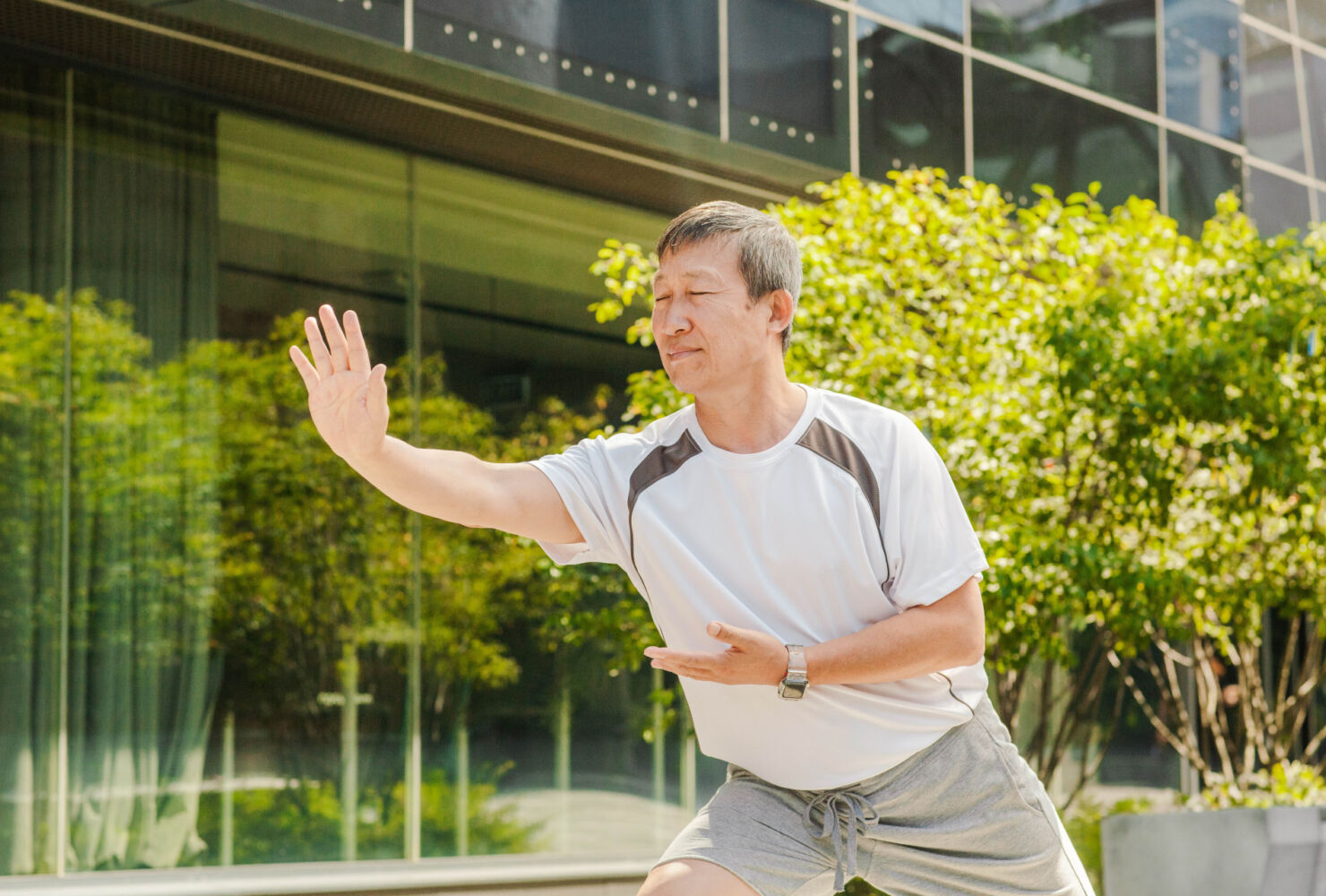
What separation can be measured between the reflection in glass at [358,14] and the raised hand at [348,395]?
13.4ft

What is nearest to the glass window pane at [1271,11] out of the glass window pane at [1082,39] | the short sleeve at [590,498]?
the glass window pane at [1082,39]

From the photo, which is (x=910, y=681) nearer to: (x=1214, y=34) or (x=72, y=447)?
(x=72, y=447)

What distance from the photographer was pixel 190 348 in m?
6.93

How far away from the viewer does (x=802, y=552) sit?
2787 mm

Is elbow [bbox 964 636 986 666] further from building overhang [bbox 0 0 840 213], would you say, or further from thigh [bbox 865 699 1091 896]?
building overhang [bbox 0 0 840 213]

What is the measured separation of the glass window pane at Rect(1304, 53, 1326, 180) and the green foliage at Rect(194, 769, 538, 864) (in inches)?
385

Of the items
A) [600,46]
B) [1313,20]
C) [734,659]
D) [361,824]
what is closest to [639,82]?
[600,46]

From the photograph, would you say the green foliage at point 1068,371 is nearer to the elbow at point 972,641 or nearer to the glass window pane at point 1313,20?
the elbow at point 972,641

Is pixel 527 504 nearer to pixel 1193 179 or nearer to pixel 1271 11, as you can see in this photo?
pixel 1193 179

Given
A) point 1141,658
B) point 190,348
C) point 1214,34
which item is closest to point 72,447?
point 190,348

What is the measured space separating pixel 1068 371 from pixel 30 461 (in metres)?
4.56

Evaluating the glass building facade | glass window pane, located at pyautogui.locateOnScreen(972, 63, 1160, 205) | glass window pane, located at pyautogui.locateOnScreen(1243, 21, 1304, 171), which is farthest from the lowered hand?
glass window pane, located at pyautogui.locateOnScreen(1243, 21, 1304, 171)

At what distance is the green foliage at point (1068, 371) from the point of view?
19.5 ft

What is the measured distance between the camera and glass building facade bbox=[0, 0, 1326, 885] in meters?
6.52
